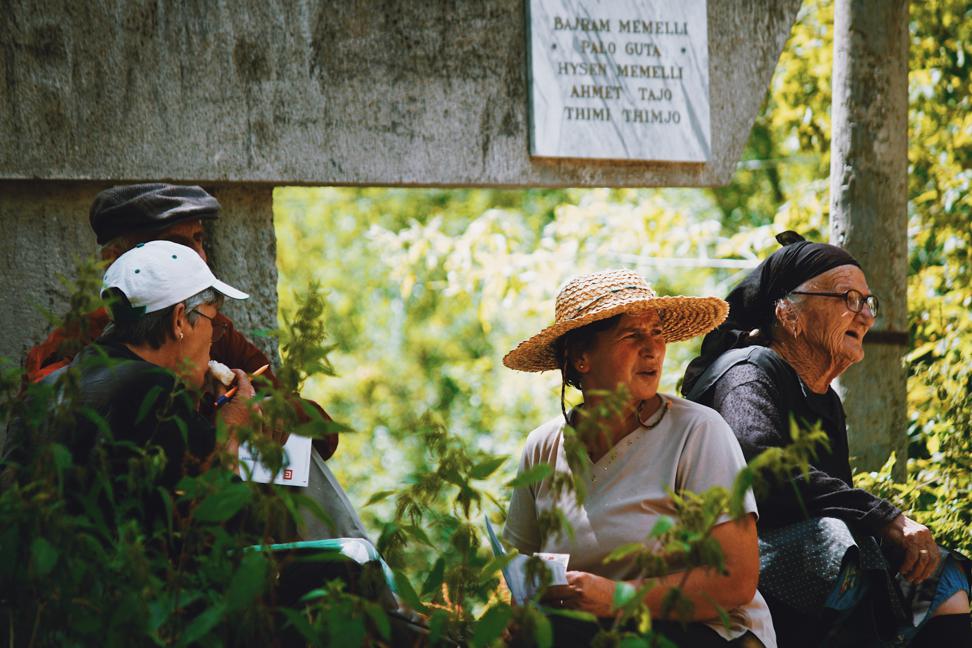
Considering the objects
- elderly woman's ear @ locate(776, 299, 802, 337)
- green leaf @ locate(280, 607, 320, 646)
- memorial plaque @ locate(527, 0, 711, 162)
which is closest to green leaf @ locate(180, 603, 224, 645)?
green leaf @ locate(280, 607, 320, 646)

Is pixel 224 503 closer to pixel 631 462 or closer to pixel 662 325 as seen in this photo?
pixel 631 462

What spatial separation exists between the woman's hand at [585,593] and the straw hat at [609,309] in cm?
76

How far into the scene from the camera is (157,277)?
3.12 metres

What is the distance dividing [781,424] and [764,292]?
0.60 metres

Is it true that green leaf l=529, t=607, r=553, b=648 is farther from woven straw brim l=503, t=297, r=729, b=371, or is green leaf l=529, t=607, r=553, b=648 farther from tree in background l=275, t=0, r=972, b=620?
woven straw brim l=503, t=297, r=729, b=371

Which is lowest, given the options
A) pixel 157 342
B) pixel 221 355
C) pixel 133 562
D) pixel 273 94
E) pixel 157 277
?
pixel 133 562

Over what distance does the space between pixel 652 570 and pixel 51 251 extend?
2.71 meters

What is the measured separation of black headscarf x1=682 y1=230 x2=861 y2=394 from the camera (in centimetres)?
410

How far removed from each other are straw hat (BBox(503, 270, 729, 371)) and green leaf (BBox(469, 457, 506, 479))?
149cm

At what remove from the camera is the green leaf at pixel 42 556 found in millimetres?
1879

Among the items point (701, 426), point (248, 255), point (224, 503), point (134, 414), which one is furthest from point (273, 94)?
point (224, 503)

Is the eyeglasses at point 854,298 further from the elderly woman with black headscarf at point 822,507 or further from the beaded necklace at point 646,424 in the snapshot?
the beaded necklace at point 646,424

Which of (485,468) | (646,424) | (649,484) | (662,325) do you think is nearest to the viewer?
(485,468)

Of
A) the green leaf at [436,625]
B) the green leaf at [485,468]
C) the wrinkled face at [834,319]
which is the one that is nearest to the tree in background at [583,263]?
the green leaf at [485,468]
